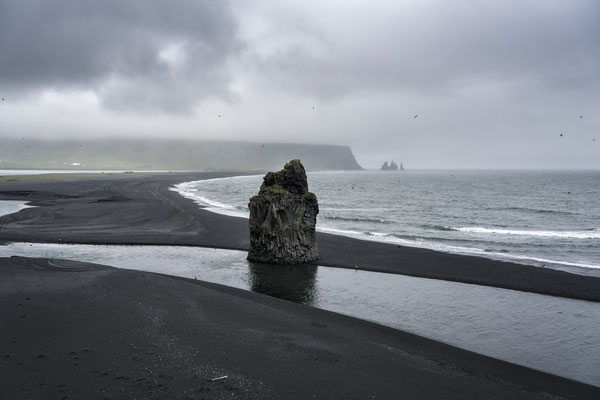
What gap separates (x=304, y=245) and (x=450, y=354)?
1583 cm

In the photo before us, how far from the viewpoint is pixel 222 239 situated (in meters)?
38.2

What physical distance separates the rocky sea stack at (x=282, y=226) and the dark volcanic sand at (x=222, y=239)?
2431 millimetres

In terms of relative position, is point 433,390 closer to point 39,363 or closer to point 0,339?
point 39,363

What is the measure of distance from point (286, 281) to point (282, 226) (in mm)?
4916

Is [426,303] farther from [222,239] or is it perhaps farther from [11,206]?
[11,206]

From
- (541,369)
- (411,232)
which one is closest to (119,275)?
(541,369)

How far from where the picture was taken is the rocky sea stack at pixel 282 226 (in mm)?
29000

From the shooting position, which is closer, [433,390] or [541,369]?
[433,390]

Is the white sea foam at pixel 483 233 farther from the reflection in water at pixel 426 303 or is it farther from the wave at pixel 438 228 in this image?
the reflection in water at pixel 426 303

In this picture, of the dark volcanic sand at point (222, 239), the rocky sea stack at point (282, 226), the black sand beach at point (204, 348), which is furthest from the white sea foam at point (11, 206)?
the rocky sea stack at point (282, 226)

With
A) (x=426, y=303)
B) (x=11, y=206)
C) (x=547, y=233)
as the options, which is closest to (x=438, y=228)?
(x=547, y=233)

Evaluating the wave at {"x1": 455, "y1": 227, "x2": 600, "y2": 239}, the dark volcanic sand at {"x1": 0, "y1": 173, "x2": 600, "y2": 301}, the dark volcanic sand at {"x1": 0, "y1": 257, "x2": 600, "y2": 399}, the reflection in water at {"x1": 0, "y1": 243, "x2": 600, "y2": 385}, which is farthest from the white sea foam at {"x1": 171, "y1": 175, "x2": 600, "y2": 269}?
the dark volcanic sand at {"x1": 0, "y1": 257, "x2": 600, "y2": 399}

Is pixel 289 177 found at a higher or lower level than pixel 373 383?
higher

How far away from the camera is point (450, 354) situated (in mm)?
15312
